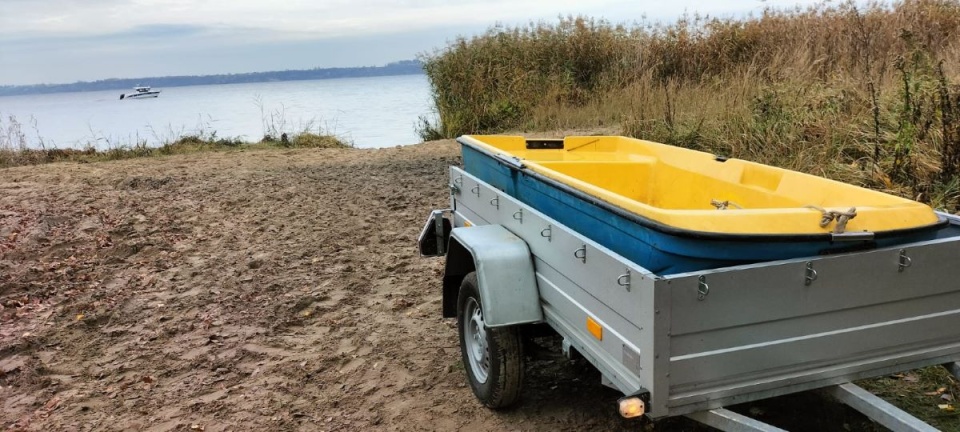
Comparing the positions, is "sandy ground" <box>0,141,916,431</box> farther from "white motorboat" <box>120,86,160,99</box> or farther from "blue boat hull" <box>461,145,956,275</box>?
"white motorboat" <box>120,86,160,99</box>

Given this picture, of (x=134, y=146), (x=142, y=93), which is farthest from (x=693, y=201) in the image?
(x=142, y=93)

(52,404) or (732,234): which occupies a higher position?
(732,234)

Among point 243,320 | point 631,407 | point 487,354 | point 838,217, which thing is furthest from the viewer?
point 243,320

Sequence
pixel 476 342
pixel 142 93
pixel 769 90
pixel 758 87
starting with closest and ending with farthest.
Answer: pixel 476 342 → pixel 769 90 → pixel 758 87 → pixel 142 93

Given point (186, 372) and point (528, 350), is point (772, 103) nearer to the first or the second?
point (528, 350)

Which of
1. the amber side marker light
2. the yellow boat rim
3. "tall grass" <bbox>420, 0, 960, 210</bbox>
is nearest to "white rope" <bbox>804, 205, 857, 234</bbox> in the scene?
the yellow boat rim

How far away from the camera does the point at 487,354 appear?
3516 millimetres

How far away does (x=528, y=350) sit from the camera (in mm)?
3438

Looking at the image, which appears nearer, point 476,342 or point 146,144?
point 476,342

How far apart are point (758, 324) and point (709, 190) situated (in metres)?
1.66

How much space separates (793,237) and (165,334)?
13.9ft

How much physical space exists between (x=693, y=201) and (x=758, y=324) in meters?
1.81

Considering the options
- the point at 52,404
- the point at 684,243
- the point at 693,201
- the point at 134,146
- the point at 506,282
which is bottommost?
the point at 52,404

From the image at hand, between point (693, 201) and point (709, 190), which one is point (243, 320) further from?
point (709, 190)
